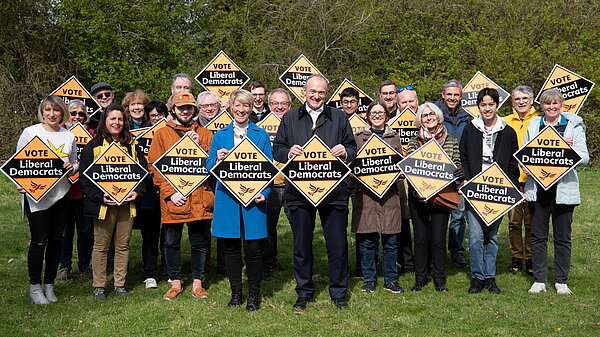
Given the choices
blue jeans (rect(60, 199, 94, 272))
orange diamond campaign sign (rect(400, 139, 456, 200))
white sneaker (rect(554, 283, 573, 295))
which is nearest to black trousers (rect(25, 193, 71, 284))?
blue jeans (rect(60, 199, 94, 272))

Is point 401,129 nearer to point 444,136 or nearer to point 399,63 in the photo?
point 444,136

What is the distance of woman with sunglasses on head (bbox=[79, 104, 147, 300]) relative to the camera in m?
7.08

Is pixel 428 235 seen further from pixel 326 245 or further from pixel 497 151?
pixel 326 245

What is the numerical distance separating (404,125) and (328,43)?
54.2ft

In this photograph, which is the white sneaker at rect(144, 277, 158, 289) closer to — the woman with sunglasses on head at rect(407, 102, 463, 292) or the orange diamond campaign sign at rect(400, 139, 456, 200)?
the woman with sunglasses on head at rect(407, 102, 463, 292)

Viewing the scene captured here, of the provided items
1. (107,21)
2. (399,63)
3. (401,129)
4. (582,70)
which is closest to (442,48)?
(399,63)

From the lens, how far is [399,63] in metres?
24.4

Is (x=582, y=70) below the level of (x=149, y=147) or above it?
above

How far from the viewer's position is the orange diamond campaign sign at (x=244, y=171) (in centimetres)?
649

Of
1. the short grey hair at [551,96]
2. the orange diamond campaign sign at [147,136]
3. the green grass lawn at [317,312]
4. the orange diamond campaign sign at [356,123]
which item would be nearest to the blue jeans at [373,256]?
the green grass lawn at [317,312]

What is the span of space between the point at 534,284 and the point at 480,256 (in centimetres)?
77

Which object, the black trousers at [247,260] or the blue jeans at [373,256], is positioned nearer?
the black trousers at [247,260]

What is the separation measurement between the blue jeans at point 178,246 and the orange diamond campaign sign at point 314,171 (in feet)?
4.70

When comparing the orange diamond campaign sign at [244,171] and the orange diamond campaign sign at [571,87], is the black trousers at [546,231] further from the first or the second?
the orange diamond campaign sign at [244,171]
